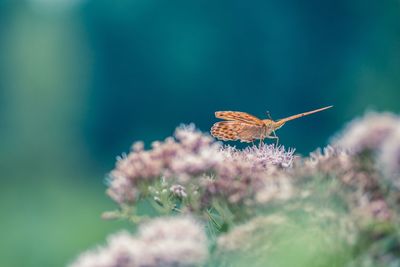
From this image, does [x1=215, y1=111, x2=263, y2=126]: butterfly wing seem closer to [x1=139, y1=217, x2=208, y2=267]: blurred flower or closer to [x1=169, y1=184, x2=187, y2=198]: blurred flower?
[x1=169, y1=184, x2=187, y2=198]: blurred flower

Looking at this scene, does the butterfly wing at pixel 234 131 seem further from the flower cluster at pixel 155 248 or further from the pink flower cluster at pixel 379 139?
the flower cluster at pixel 155 248

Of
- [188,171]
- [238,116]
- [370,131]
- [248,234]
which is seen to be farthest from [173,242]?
[238,116]

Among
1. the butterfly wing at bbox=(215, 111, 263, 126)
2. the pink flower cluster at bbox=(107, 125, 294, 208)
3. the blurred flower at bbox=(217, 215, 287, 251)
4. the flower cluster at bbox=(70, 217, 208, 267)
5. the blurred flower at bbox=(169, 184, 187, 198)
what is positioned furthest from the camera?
the butterfly wing at bbox=(215, 111, 263, 126)

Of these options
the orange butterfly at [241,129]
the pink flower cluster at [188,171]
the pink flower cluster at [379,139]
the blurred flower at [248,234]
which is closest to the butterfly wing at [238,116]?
the orange butterfly at [241,129]

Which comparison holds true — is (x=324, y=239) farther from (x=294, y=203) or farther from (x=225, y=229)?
(x=225, y=229)

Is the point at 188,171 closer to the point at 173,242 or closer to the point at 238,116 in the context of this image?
the point at 173,242

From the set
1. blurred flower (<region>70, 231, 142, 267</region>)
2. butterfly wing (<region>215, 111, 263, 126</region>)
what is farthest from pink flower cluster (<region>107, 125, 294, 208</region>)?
butterfly wing (<region>215, 111, 263, 126</region>)

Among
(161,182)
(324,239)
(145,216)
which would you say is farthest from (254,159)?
(324,239)
